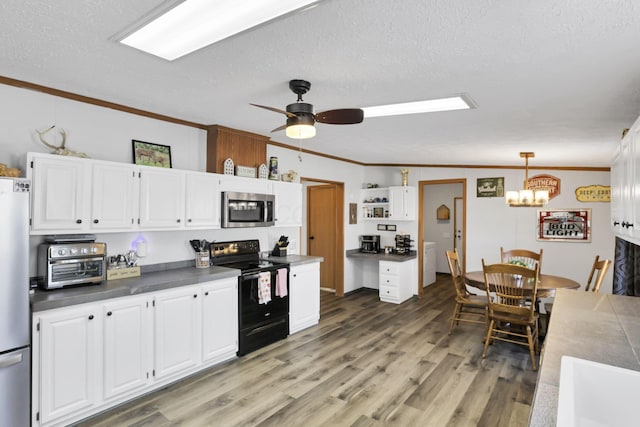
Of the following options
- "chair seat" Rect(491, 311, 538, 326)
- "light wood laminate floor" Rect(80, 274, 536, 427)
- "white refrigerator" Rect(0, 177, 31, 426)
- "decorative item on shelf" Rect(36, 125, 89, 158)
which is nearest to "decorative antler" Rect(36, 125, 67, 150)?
"decorative item on shelf" Rect(36, 125, 89, 158)

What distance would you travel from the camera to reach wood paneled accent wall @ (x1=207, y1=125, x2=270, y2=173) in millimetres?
3920

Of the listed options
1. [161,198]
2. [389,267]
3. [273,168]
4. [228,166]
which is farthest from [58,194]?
[389,267]

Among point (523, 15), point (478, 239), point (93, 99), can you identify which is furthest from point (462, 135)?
point (93, 99)

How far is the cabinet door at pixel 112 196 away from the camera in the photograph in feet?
9.21

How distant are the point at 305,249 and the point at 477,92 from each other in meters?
4.95

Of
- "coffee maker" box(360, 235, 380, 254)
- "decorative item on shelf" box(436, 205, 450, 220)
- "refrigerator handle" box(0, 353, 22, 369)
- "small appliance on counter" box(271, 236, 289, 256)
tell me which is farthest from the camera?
"decorative item on shelf" box(436, 205, 450, 220)

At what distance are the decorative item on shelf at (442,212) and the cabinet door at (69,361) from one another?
794cm

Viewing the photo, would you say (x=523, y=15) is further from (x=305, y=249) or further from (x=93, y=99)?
(x=305, y=249)

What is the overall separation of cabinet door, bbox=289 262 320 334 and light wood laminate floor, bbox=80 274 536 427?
144mm

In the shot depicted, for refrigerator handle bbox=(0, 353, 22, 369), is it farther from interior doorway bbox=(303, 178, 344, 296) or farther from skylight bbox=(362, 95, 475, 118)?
interior doorway bbox=(303, 178, 344, 296)

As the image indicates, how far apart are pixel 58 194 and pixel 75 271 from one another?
59 cm

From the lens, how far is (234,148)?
411 centimetres

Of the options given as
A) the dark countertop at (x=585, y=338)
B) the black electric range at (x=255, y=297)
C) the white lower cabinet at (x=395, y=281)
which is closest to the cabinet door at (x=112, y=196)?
the black electric range at (x=255, y=297)

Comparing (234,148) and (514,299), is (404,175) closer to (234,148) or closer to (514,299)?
(514,299)
